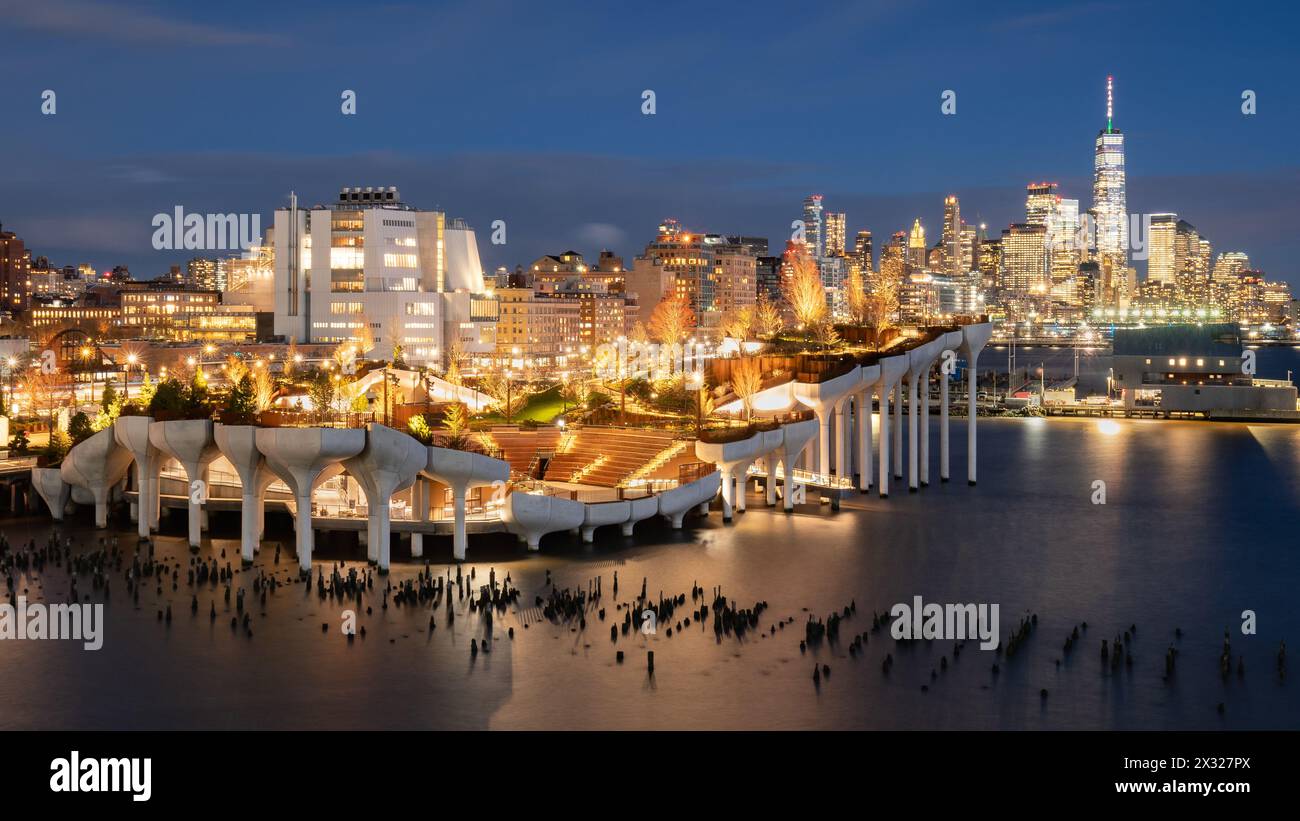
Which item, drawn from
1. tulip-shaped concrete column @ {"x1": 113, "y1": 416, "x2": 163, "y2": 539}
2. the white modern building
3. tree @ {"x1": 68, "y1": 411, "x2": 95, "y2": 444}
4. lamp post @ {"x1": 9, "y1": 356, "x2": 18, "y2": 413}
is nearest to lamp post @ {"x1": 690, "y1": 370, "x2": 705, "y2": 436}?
tulip-shaped concrete column @ {"x1": 113, "y1": 416, "x2": 163, "y2": 539}

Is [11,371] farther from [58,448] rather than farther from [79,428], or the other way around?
[79,428]

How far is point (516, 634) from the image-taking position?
1346 inches

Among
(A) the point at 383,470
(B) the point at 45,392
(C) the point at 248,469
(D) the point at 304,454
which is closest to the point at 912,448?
(A) the point at 383,470

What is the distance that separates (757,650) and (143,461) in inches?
950

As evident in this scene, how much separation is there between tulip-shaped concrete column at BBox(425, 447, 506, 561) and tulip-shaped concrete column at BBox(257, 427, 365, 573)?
10.1 feet

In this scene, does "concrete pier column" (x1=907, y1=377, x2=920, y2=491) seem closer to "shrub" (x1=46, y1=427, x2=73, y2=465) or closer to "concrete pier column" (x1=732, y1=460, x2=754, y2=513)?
"concrete pier column" (x1=732, y1=460, x2=754, y2=513)

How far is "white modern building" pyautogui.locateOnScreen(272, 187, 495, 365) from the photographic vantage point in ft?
370

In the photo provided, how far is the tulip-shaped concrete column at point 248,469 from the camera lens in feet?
130

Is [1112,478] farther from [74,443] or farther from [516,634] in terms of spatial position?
[74,443]

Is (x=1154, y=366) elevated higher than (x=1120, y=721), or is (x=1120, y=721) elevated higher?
(x=1154, y=366)

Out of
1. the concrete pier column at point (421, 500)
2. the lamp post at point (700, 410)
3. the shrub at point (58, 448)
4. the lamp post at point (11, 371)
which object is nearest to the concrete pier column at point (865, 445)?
the lamp post at point (700, 410)

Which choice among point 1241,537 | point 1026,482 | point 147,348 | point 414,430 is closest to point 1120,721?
point 414,430
